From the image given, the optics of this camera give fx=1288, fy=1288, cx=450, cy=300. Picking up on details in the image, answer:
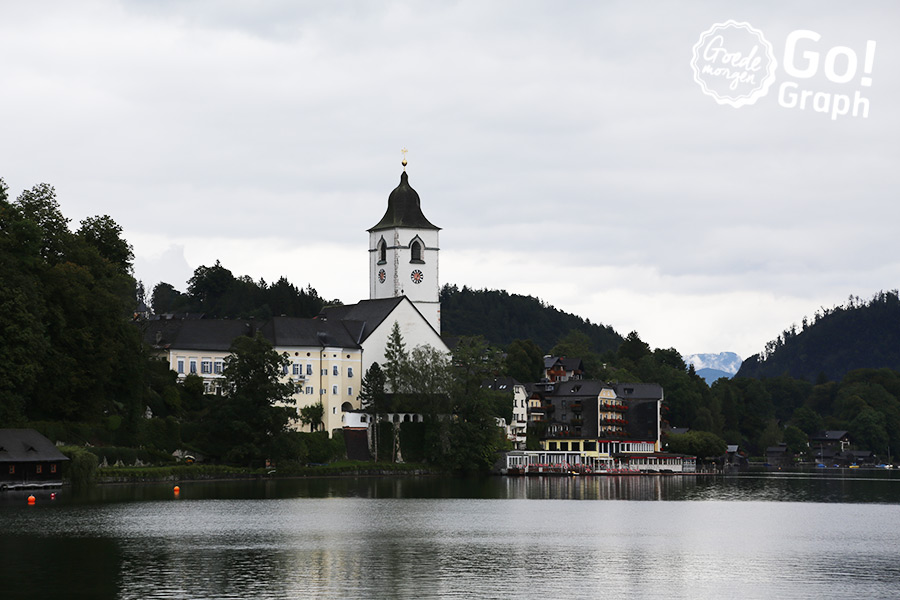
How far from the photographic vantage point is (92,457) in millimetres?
82750

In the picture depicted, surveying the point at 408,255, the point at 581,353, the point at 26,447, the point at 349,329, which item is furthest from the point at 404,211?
the point at 26,447

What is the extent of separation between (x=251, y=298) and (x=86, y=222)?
269 ft

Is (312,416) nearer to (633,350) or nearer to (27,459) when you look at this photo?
(27,459)

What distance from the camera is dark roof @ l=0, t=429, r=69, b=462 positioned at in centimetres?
7700

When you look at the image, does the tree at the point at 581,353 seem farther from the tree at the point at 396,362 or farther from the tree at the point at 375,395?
the tree at the point at 375,395

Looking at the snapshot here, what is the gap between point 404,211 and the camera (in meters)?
137

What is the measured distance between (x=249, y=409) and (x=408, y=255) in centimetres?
3919

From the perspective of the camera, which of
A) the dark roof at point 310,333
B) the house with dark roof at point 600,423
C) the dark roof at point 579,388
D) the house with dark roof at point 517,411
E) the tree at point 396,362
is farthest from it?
the dark roof at point 579,388

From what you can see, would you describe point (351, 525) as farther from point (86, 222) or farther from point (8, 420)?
point (86, 222)

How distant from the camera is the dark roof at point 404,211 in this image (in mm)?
136000

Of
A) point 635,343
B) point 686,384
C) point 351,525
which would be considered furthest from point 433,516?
point 635,343

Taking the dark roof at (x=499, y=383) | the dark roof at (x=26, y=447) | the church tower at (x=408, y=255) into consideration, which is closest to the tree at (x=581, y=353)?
the dark roof at (x=499, y=383)

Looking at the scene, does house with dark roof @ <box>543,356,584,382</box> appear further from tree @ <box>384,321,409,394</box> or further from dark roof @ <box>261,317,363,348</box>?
dark roof @ <box>261,317,363,348</box>

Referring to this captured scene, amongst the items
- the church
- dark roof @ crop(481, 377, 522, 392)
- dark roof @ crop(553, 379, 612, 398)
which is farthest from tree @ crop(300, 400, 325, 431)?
dark roof @ crop(553, 379, 612, 398)
